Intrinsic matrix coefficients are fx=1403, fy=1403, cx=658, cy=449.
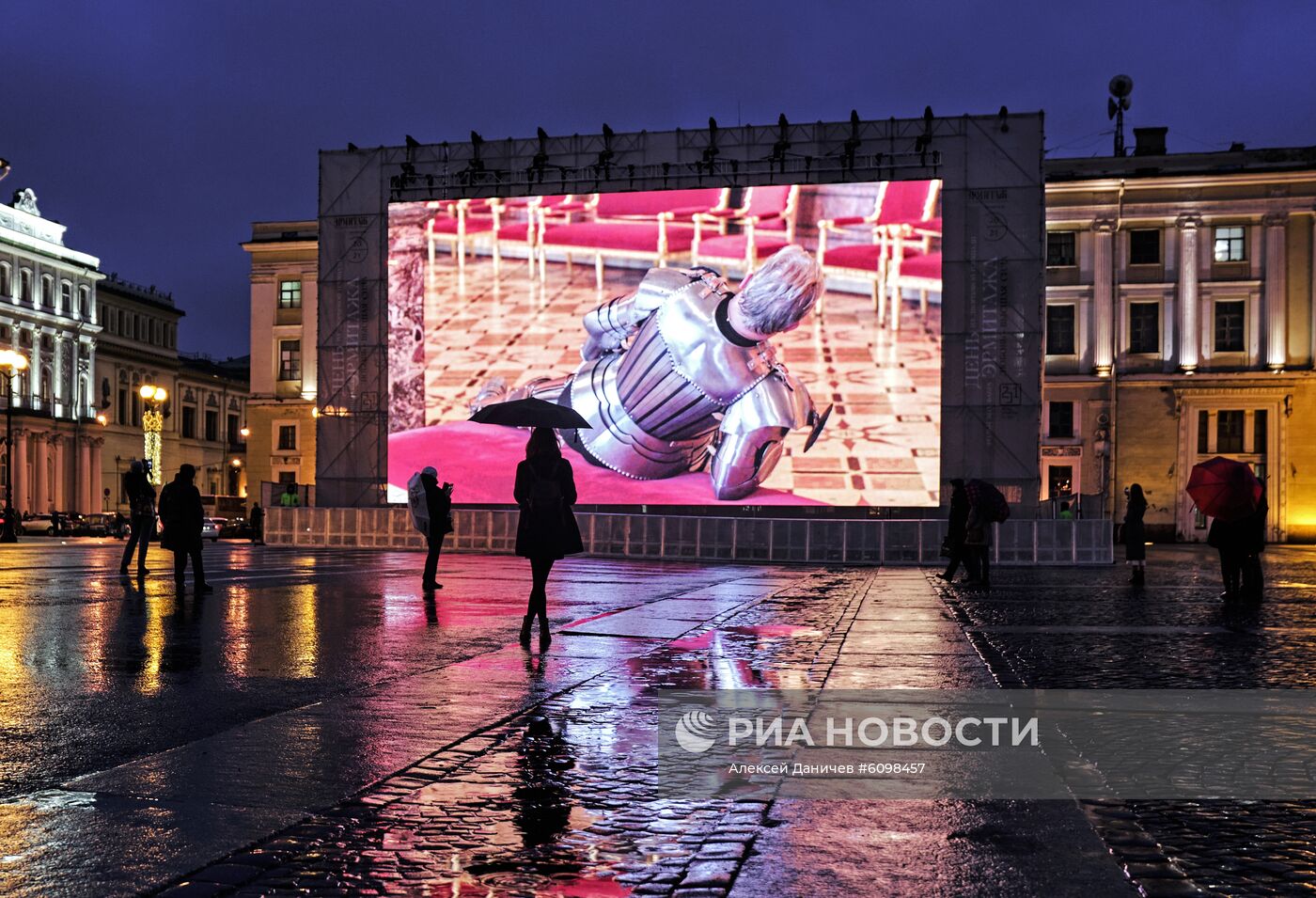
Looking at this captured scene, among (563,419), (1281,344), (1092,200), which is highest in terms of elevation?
(1092,200)

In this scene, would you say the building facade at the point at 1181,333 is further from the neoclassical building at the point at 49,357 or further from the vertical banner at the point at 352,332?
the neoclassical building at the point at 49,357

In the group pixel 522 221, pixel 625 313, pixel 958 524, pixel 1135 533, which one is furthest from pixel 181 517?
pixel 522 221

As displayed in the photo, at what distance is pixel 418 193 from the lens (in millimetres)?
33750

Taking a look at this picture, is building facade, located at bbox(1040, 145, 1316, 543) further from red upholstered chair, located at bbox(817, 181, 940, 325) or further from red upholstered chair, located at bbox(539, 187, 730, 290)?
red upholstered chair, located at bbox(539, 187, 730, 290)

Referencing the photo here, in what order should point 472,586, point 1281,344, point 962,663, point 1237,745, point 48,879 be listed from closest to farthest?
point 48,879, point 1237,745, point 962,663, point 472,586, point 1281,344

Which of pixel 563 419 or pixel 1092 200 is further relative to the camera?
pixel 1092 200

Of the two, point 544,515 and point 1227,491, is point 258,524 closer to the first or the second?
point 1227,491

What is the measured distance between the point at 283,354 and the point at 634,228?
3136 cm

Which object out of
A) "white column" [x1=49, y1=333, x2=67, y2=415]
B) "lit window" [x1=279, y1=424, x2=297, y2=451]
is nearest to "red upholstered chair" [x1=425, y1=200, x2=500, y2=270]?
"lit window" [x1=279, y1=424, x2=297, y2=451]

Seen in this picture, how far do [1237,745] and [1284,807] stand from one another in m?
1.22

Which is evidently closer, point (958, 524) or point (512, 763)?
point (512, 763)

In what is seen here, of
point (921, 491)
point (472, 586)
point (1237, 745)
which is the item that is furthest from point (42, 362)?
point (1237, 745)

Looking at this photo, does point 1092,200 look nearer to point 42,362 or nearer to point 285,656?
point 285,656

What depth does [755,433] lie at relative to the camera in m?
29.4
